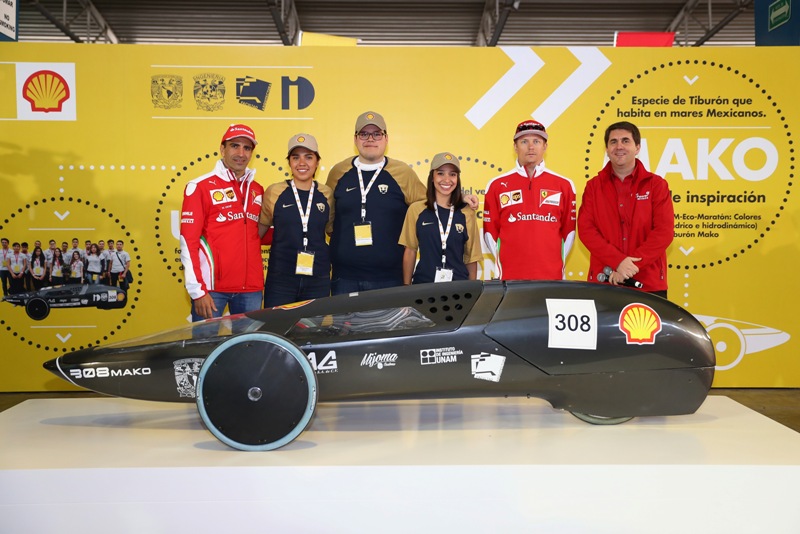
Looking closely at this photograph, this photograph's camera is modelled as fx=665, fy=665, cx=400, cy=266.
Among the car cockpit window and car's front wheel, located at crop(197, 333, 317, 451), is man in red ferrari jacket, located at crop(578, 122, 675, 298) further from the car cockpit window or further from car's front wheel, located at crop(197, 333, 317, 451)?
car's front wheel, located at crop(197, 333, 317, 451)

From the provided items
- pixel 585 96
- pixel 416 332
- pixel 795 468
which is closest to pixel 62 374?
pixel 416 332

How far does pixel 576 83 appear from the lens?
4715 millimetres

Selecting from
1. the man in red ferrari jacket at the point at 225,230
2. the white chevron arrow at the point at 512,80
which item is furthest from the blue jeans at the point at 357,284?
the white chevron arrow at the point at 512,80

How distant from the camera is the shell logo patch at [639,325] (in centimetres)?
220

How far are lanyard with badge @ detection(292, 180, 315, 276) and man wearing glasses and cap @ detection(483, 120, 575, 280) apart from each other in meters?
1.01

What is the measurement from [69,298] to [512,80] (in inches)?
136

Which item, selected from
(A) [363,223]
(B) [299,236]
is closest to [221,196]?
(B) [299,236]

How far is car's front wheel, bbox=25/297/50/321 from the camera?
4.61m

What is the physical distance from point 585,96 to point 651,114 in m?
0.48

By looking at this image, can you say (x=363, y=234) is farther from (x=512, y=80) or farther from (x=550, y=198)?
(x=512, y=80)

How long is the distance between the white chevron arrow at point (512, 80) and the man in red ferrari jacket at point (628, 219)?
1.53m

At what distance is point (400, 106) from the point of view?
4.75 m

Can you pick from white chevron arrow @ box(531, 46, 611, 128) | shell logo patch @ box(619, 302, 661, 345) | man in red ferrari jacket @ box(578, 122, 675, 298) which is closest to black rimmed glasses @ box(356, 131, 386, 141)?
man in red ferrari jacket @ box(578, 122, 675, 298)

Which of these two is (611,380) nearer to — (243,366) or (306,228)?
(243,366)
